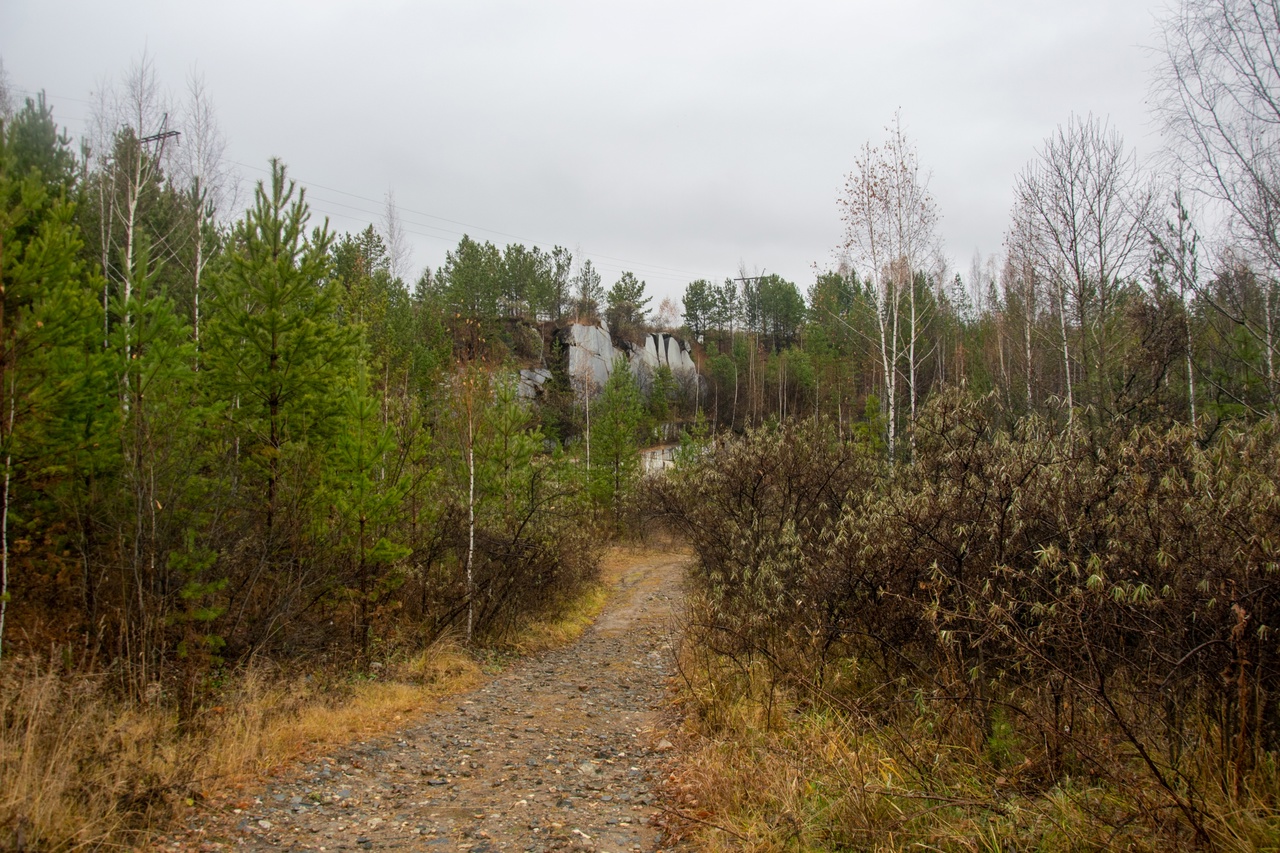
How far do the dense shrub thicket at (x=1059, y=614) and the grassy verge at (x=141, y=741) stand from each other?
14.8 ft

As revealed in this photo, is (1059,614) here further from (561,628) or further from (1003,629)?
(561,628)

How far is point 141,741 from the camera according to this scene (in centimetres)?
594

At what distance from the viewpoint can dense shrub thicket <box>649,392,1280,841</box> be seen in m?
4.03

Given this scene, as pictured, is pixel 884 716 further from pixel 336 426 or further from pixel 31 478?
pixel 31 478

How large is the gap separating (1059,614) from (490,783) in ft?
16.1

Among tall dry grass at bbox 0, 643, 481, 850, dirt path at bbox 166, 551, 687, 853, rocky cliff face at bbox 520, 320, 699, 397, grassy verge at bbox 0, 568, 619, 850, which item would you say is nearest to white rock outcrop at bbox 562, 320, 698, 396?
rocky cliff face at bbox 520, 320, 699, 397

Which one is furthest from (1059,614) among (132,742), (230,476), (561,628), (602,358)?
(602,358)

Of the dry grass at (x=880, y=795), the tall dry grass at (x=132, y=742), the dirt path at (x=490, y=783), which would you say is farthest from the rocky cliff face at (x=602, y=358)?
the dry grass at (x=880, y=795)

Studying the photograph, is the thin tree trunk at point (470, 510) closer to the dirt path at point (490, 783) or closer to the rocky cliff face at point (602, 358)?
the dirt path at point (490, 783)

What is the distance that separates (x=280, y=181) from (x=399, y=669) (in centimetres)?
661

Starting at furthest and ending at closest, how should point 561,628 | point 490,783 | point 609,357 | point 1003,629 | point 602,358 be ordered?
point 609,357 → point 602,358 → point 561,628 → point 490,783 → point 1003,629

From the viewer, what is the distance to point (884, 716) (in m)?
6.66

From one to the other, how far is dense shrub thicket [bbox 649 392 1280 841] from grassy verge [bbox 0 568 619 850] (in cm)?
452

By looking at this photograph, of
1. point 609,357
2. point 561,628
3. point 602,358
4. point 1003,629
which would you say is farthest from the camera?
point 609,357
